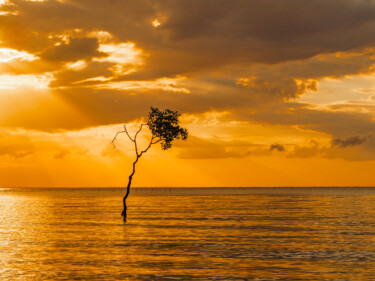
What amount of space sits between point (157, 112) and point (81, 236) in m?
31.0

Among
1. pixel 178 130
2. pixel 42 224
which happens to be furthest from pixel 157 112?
pixel 42 224

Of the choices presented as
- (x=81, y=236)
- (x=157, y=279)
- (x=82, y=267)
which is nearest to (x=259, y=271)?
(x=157, y=279)

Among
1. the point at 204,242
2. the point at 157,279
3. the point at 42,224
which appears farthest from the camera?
the point at 42,224

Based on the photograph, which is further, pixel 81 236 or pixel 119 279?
pixel 81 236

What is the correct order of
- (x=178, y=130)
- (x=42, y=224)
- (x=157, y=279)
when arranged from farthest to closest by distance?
(x=178, y=130) → (x=42, y=224) → (x=157, y=279)

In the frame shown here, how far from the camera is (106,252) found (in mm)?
41688

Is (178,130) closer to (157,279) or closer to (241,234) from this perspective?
(241,234)

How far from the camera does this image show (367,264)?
35.9 meters

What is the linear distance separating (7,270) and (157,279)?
34.6 ft

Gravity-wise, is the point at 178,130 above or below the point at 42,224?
above

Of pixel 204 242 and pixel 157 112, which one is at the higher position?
pixel 157 112

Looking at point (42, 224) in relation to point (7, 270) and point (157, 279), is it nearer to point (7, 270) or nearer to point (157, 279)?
point (7, 270)

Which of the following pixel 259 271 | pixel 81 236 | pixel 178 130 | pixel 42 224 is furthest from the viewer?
pixel 178 130

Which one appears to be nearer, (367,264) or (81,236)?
(367,264)
